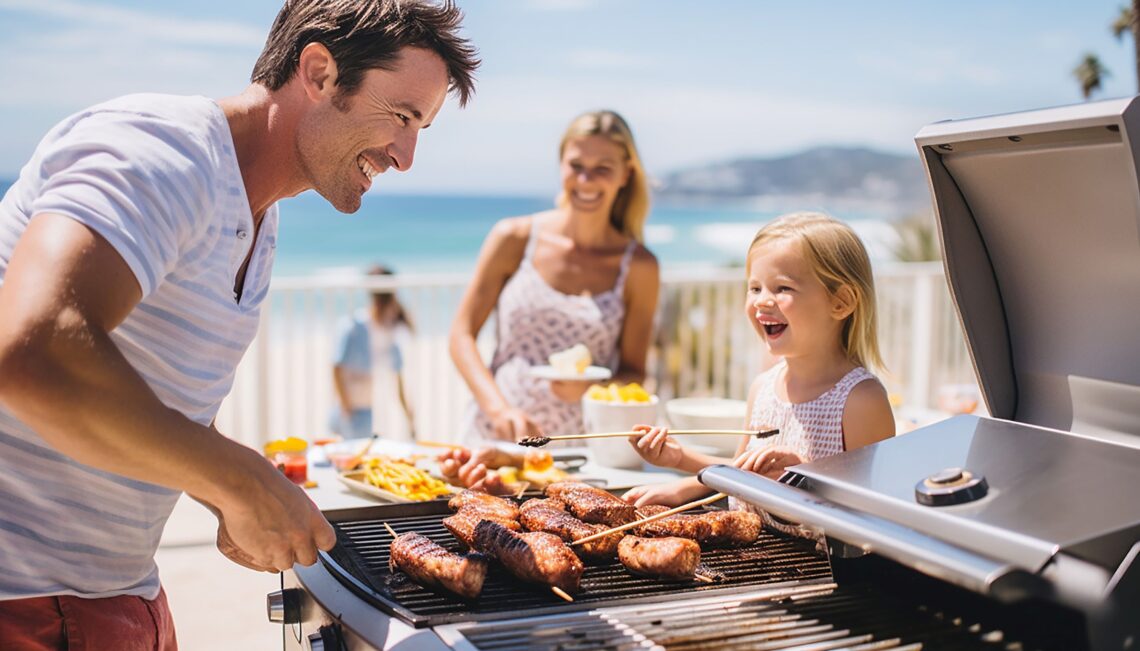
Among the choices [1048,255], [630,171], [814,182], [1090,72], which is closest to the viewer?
[1048,255]

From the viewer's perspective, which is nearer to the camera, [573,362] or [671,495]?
[671,495]

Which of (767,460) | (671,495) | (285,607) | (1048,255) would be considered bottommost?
(285,607)

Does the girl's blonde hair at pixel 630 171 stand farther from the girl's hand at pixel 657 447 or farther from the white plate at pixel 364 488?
the girl's hand at pixel 657 447

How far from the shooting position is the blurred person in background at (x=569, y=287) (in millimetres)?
3916

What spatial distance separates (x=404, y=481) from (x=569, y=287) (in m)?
1.68

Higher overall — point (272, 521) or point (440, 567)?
point (272, 521)

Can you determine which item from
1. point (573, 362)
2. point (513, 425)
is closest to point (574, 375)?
point (573, 362)

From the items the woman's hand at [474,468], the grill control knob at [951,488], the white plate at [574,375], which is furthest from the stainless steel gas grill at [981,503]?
the white plate at [574,375]

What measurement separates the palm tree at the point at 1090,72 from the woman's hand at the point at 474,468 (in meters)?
16.4

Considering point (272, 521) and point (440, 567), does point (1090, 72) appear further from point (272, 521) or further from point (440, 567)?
point (272, 521)

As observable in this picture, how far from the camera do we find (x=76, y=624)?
1.56m

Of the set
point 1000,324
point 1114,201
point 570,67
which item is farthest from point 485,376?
point 570,67

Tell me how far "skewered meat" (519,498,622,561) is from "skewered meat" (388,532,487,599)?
10.3 inches

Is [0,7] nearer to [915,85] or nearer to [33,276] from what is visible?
[33,276]
